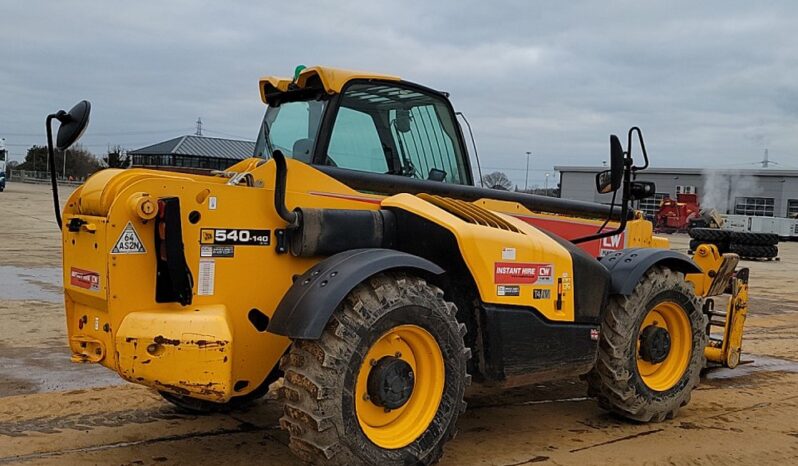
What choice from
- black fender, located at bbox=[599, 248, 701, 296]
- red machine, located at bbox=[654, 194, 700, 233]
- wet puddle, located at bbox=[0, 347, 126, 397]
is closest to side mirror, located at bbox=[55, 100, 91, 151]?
wet puddle, located at bbox=[0, 347, 126, 397]

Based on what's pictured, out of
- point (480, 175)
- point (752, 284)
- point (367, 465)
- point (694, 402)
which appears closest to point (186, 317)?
point (367, 465)

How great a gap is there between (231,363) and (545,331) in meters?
1.93

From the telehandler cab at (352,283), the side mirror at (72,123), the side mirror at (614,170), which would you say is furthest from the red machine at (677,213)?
the side mirror at (72,123)

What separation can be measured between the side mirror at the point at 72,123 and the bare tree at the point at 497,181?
2.87 meters

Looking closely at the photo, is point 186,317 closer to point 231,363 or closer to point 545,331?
point 231,363

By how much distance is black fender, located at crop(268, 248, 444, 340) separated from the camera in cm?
367

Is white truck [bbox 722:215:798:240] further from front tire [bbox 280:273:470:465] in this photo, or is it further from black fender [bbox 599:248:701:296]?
front tire [bbox 280:273:470:465]

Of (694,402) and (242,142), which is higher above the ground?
(242,142)

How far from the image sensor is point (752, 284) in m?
17.2

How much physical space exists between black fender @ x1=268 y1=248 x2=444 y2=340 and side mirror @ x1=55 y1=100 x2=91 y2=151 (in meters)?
1.31

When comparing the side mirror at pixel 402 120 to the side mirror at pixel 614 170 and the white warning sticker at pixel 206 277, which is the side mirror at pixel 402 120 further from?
the white warning sticker at pixel 206 277

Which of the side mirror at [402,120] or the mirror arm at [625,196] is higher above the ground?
the side mirror at [402,120]

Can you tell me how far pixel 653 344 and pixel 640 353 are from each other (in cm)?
11

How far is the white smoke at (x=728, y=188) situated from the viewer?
52688 millimetres
